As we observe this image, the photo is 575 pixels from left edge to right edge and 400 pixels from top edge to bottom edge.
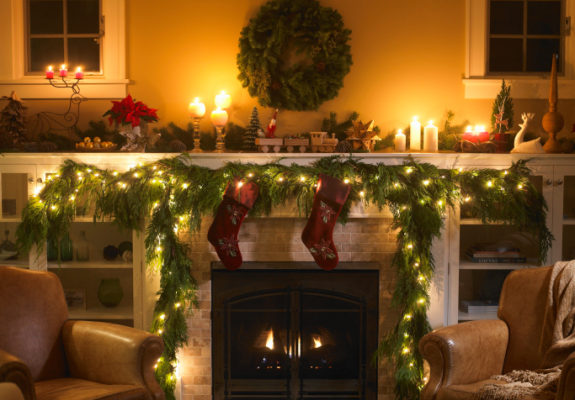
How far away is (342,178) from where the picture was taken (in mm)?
3201

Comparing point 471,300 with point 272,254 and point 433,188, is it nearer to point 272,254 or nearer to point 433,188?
point 433,188

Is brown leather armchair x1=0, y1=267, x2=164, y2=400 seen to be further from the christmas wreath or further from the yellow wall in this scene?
the christmas wreath

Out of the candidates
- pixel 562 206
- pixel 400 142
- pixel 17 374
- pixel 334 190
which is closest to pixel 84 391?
pixel 17 374

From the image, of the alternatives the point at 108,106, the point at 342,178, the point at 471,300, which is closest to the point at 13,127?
the point at 108,106

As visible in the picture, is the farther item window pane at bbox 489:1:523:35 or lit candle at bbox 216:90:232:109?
window pane at bbox 489:1:523:35

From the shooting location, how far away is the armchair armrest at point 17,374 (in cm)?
231

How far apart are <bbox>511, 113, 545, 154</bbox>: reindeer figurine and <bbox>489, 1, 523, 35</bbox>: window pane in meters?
0.69

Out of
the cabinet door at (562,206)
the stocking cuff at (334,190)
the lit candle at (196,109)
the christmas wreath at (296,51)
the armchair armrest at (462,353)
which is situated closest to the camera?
the armchair armrest at (462,353)

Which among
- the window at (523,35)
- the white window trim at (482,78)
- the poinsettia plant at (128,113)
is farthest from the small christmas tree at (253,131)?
the window at (523,35)

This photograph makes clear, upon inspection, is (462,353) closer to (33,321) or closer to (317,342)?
(317,342)

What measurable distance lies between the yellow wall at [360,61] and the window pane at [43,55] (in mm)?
539

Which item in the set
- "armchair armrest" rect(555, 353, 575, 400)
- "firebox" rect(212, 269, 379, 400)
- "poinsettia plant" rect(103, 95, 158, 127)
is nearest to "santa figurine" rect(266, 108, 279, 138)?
"poinsettia plant" rect(103, 95, 158, 127)

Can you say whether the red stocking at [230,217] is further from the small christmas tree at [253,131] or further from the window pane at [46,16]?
the window pane at [46,16]

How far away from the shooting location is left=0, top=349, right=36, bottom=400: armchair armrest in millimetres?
2307
